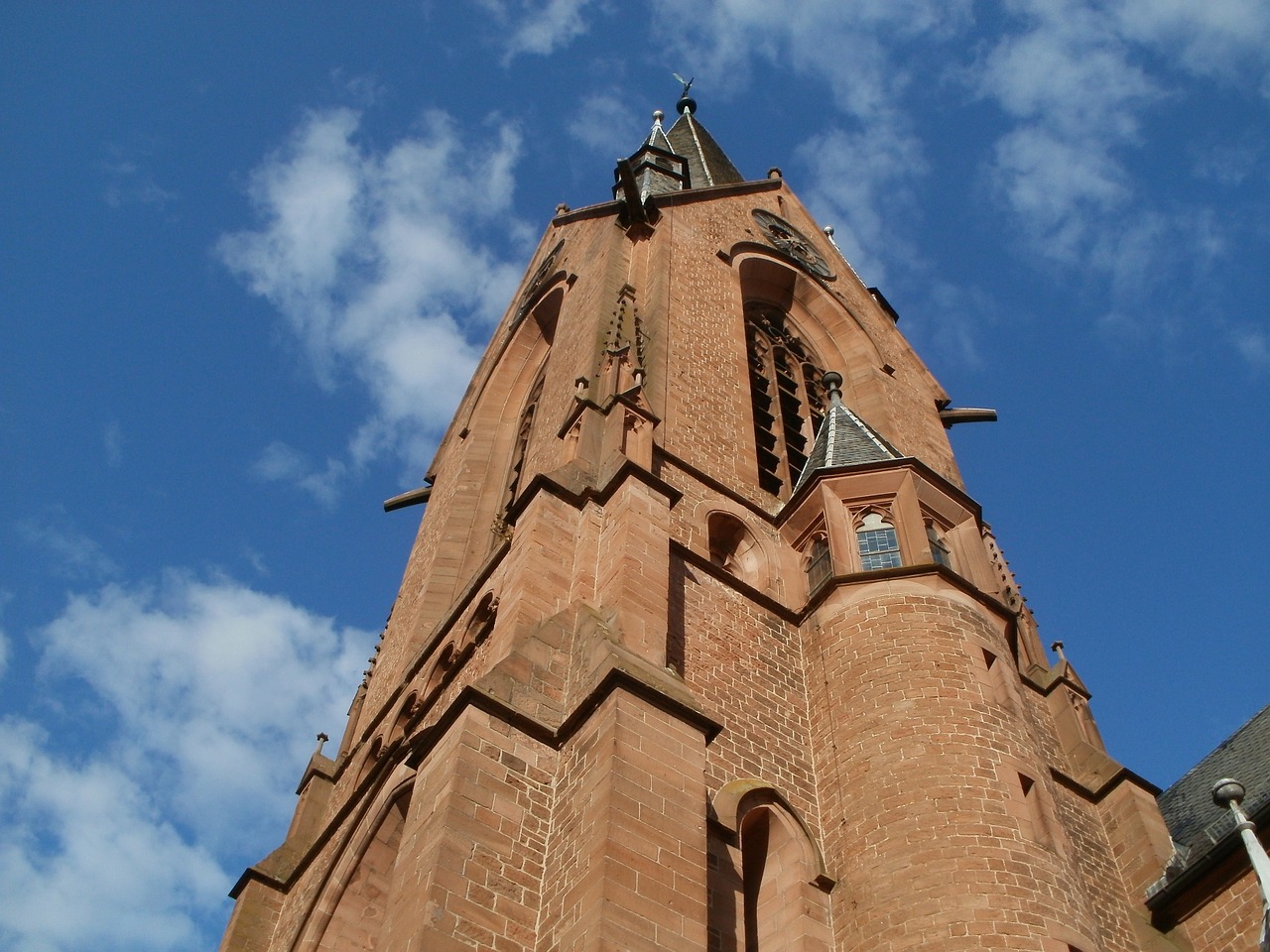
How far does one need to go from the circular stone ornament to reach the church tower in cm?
546

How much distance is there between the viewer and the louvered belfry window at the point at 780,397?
20.0 metres

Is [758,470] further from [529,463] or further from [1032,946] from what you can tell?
[1032,946]

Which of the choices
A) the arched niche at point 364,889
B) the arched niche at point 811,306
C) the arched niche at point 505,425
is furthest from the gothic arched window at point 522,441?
the arched niche at point 364,889

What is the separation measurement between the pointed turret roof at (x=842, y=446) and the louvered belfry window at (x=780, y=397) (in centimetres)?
106

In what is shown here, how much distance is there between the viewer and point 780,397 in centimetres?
2302

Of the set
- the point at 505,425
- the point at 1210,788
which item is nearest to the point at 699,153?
the point at 505,425

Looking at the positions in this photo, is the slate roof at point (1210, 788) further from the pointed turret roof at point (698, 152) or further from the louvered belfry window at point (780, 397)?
the pointed turret roof at point (698, 152)

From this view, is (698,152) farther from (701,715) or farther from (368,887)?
(701,715)

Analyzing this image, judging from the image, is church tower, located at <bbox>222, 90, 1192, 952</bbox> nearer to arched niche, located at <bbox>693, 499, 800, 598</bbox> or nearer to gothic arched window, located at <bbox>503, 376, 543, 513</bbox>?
arched niche, located at <bbox>693, 499, 800, 598</bbox>

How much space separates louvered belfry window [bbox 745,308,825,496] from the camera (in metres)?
20.0

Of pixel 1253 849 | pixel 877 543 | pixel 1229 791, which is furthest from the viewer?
pixel 877 543

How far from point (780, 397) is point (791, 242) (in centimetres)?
687

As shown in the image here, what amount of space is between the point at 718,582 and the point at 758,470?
14.4ft

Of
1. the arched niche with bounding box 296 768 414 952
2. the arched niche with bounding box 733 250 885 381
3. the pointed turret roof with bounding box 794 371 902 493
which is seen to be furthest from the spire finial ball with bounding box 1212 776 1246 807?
the arched niche with bounding box 733 250 885 381
